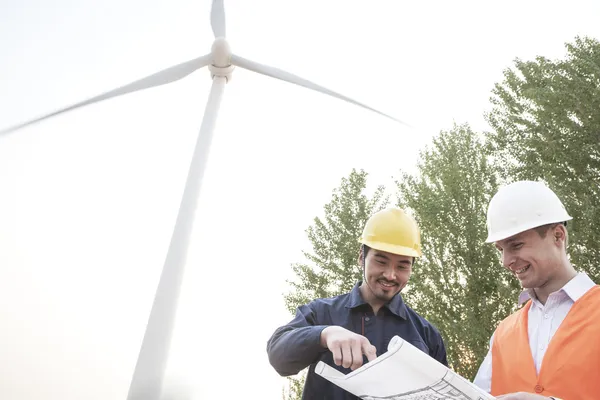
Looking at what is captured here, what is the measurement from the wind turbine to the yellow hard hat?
4.39 m

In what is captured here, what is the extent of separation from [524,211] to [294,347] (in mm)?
1645

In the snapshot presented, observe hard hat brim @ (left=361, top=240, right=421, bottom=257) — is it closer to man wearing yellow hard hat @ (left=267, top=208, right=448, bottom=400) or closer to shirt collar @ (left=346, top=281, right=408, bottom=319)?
man wearing yellow hard hat @ (left=267, top=208, right=448, bottom=400)

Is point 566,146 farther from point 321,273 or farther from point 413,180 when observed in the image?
point 321,273

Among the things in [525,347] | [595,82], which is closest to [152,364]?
[525,347]

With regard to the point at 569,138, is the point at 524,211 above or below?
below

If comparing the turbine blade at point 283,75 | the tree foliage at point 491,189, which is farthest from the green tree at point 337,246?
the turbine blade at point 283,75

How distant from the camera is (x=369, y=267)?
135 inches

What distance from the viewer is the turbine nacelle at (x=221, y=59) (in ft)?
33.7

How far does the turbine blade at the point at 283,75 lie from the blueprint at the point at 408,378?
26.1 feet

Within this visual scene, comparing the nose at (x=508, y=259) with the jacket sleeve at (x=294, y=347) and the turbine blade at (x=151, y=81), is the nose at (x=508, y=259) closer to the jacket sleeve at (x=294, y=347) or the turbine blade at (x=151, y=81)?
the jacket sleeve at (x=294, y=347)

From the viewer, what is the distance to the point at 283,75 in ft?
32.9

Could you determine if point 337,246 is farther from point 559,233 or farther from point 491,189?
point 559,233

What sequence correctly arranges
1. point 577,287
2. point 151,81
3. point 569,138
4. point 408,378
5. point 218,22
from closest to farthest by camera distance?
point 408,378 < point 577,287 < point 151,81 < point 218,22 < point 569,138

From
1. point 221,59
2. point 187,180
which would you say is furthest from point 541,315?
point 221,59
